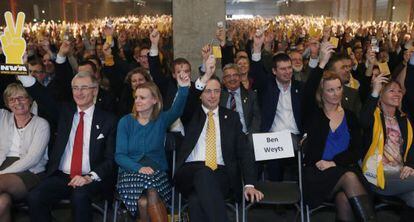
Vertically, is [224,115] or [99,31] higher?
[99,31]

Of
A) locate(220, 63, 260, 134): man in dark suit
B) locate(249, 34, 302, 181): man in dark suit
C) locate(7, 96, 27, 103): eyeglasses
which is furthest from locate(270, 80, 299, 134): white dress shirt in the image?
locate(7, 96, 27, 103): eyeglasses

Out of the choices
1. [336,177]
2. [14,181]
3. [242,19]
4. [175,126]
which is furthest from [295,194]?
[242,19]

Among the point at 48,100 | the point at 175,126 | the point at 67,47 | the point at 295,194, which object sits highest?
the point at 67,47

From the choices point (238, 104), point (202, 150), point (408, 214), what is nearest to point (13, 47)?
point (202, 150)

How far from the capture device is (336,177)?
3.59 m

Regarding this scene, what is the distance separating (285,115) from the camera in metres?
4.46

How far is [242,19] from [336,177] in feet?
19.3

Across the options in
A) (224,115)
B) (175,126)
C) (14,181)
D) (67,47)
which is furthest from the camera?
(67,47)

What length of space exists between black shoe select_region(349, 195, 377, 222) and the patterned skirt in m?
1.56

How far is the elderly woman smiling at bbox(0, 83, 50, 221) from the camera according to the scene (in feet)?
12.0

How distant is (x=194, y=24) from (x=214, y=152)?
3.75 metres

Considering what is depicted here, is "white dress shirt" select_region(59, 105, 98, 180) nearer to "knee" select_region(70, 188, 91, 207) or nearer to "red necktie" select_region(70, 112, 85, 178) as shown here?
"red necktie" select_region(70, 112, 85, 178)

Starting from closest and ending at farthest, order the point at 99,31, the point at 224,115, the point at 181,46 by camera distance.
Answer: the point at 224,115 < the point at 181,46 < the point at 99,31

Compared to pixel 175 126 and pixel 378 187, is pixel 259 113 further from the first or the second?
pixel 378 187
